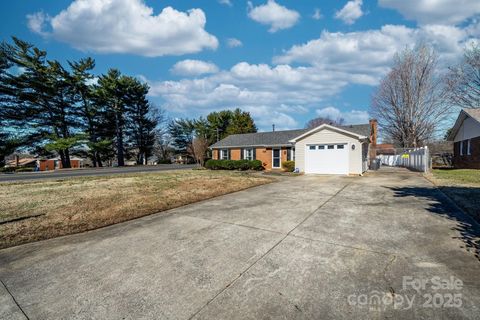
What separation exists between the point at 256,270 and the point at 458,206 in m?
6.72

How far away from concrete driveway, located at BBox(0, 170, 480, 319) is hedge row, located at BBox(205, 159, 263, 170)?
15.1m

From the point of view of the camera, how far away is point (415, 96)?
81.0 feet

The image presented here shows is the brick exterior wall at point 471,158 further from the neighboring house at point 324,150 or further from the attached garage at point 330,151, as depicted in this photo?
the attached garage at point 330,151

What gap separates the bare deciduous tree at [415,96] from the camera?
78.8 feet

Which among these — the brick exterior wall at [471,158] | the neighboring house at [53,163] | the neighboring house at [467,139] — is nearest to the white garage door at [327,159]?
the neighboring house at [467,139]

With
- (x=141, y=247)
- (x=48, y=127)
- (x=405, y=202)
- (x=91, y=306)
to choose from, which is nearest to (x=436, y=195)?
(x=405, y=202)

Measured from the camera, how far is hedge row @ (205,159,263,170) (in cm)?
2108

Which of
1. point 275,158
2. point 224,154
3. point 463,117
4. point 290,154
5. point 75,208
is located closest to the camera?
point 75,208

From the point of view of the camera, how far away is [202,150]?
116 ft

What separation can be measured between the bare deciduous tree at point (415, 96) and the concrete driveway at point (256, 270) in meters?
24.3

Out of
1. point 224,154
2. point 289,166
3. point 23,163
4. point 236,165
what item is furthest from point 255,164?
point 23,163

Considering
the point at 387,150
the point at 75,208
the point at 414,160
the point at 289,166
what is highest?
the point at 387,150

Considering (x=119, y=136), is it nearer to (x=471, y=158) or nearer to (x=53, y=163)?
(x=53, y=163)

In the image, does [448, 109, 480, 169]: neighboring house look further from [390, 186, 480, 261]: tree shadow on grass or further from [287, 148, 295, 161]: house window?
[287, 148, 295, 161]: house window
